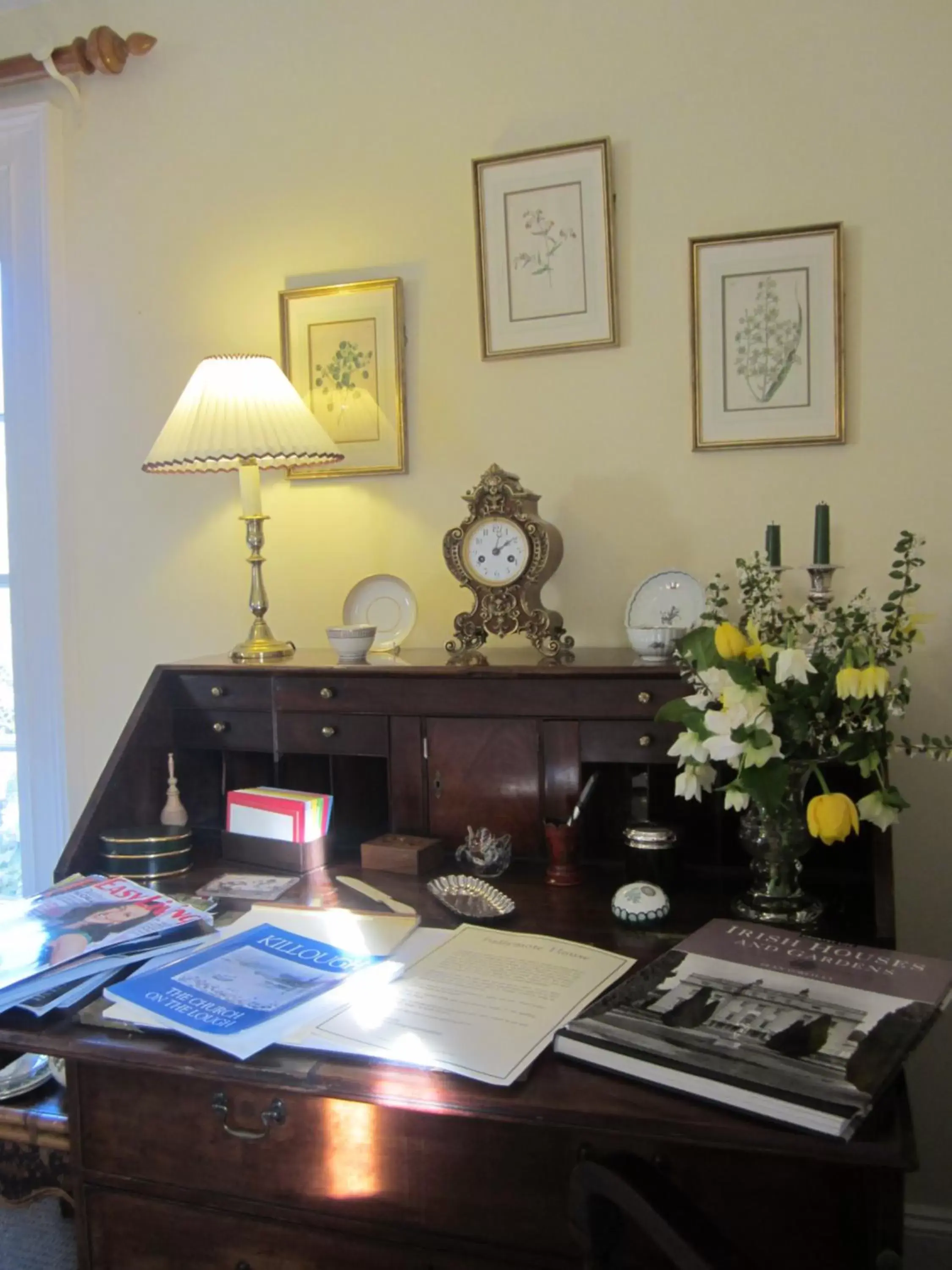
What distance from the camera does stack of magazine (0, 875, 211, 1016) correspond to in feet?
3.77

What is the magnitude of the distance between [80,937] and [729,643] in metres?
0.88

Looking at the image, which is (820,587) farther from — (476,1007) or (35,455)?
(35,455)

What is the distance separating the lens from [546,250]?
179 cm

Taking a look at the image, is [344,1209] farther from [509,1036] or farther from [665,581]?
[665,581]

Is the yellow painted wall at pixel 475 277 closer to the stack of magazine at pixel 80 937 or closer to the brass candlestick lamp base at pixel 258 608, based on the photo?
the brass candlestick lamp base at pixel 258 608

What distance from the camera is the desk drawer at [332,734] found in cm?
162

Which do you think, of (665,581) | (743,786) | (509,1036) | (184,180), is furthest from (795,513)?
(184,180)

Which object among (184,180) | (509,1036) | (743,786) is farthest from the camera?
(184,180)

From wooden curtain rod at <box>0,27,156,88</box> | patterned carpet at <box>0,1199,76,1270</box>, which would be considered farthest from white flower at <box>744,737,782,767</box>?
wooden curtain rod at <box>0,27,156,88</box>

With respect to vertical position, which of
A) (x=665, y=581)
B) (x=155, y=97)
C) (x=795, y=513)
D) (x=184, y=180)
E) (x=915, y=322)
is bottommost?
(x=665, y=581)

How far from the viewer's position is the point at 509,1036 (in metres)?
1.01

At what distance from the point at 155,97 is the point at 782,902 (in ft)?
6.24

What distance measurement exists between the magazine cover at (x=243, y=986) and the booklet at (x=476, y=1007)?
0.16ft

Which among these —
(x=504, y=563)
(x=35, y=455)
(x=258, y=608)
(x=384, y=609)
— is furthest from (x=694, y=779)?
(x=35, y=455)
